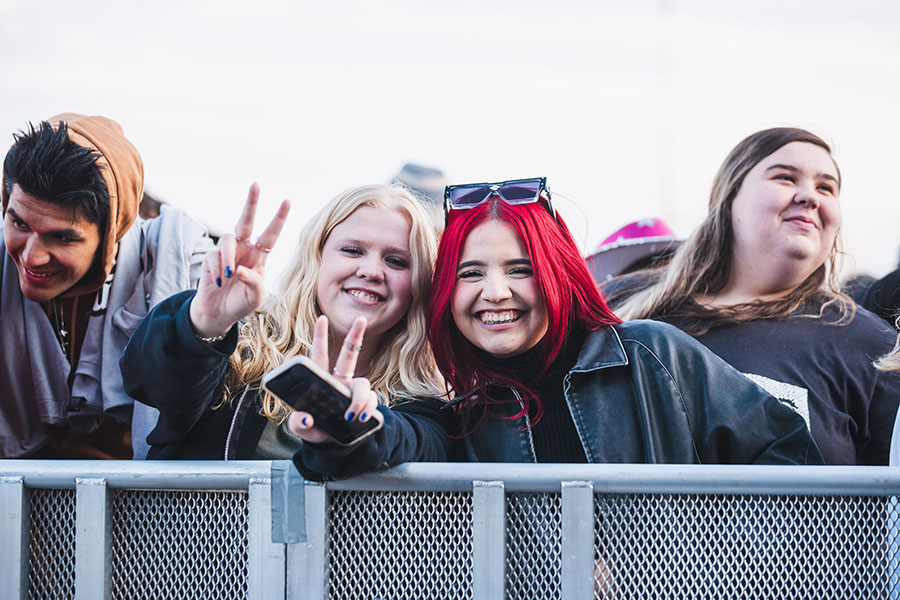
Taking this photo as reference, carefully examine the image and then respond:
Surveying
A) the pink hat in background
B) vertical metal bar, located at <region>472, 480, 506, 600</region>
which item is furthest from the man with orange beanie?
the pink hat in background

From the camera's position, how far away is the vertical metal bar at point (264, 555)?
1657 mm

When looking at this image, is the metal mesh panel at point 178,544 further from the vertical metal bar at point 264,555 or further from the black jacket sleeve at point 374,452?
the black jacket sleeve at point 374,452

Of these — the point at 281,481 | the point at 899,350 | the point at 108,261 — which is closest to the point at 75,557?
the point at 281,481

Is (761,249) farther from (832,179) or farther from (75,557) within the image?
(75,557)

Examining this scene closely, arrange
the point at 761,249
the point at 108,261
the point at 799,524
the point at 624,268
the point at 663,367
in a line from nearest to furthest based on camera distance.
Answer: the point at 799,524 < the point at 663,367 < the point at 108,261 < the point at 761,249 < the point at 624,268

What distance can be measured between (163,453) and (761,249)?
2027 millimetres

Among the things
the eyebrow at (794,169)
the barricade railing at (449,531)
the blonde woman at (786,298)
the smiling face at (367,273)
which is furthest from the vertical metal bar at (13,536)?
the eyebrow at (794,169)

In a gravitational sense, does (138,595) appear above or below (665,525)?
below

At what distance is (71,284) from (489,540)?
1522 mm

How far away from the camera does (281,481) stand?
1.67 metres

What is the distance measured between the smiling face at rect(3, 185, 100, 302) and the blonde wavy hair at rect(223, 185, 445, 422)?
19.5 inches

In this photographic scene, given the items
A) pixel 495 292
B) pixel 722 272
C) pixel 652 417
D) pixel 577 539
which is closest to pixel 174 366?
pixel 495 292

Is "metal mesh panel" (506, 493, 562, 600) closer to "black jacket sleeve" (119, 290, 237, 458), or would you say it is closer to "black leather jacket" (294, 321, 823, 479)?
"black leather jacket" (294, 321, 823, 479)

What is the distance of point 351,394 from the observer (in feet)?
5.52
